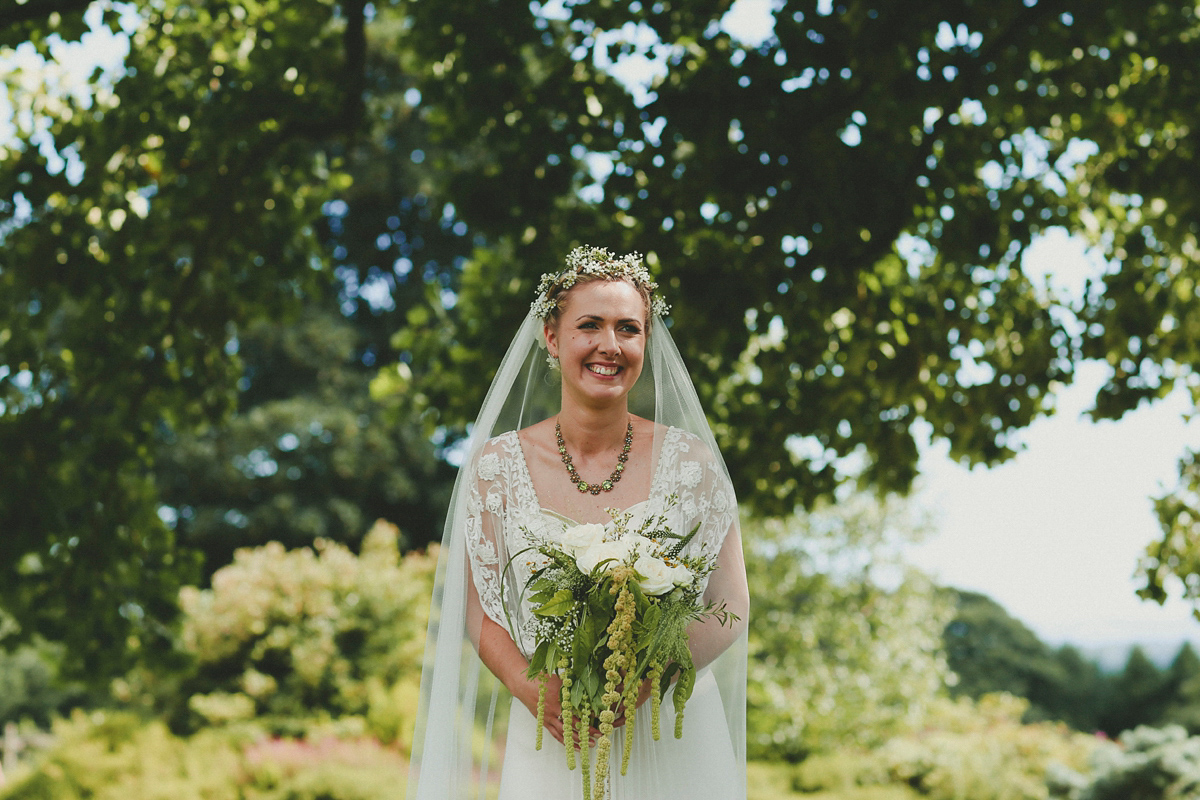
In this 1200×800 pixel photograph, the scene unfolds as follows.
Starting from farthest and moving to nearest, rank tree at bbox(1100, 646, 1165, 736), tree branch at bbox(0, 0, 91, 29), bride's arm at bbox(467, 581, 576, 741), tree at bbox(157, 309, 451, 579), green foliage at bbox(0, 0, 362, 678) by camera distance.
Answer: tree at bbox(157, 309, 451, 579)
tree at bbox(1100, 646, 1165, 736)
green foliage at bbox(0, 0, 362, 678)
tree branch at bbox(0, 0, 91, 29)
bride's arm at bbox(467, 581, 576, 741)

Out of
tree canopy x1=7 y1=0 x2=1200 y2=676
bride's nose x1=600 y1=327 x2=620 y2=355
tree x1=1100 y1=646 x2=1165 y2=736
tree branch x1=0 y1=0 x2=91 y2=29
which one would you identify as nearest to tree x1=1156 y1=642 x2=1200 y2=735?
tree x1=1100 y1=646 x2=1165 y2=736

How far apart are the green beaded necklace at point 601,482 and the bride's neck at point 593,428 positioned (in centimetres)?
2

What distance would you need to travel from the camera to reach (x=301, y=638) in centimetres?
1225

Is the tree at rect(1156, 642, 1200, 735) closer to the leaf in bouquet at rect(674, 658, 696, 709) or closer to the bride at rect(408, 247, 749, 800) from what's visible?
the bride at rect(408, 247, 749, 800)

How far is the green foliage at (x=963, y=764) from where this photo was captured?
10461 millimetres

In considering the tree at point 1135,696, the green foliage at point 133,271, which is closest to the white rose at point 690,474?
the green foliage at point 133,271

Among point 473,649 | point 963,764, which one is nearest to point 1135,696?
point 963,764

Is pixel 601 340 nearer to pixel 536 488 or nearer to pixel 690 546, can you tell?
pixel 536 488

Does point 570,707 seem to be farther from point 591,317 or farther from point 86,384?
point 86,384

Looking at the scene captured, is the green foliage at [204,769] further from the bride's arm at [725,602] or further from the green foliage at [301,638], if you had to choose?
the bride's arm at [725,602]

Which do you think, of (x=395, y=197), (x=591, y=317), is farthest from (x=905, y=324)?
(x=395, y=197)

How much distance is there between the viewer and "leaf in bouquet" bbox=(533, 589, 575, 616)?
2.57 metres

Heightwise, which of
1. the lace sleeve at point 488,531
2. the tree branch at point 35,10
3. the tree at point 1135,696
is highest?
the tree branch at point 35,10

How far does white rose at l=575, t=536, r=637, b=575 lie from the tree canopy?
3.66m
